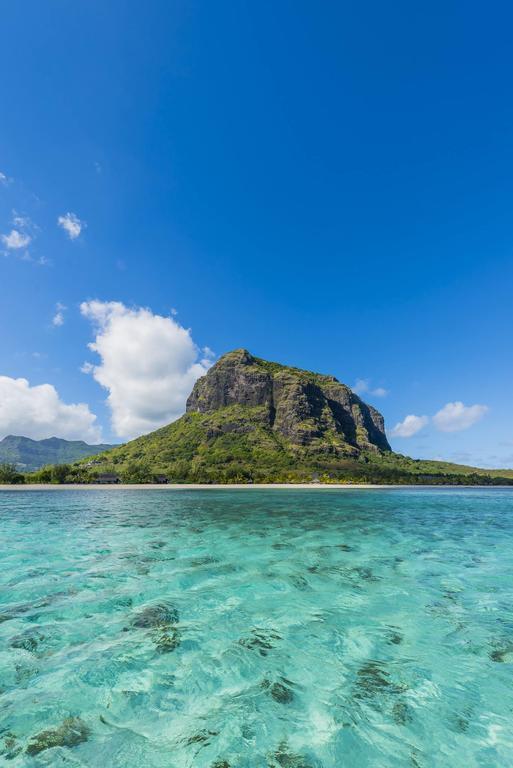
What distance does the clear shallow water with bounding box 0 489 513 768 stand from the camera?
5969 mm

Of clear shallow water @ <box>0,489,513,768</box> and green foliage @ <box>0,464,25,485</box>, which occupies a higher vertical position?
green foliage @ <box>0,464,25,485</box>

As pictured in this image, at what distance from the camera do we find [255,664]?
864 cm

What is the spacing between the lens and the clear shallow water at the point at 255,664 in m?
5.97

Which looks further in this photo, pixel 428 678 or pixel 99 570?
pixel 99 570

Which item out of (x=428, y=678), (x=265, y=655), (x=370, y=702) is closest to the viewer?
(x=370, y=702)

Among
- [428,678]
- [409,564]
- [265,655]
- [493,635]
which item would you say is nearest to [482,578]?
[409,564]

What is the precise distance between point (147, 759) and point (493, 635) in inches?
378

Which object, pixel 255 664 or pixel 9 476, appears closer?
pixel 255 664

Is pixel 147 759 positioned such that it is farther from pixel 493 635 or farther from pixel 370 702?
pixel 493 635

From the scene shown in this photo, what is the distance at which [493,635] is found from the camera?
10.4 metres

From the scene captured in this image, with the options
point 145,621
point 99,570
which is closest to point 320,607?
point 145,621

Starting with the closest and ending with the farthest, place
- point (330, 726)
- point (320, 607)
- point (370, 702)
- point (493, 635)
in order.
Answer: point (330, 726) < point (370, 702) < point (493, 635) < point (320, 607)

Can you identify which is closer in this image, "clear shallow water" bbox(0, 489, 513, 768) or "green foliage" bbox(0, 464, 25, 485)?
"clear shallow water" bbox(0, 489, 513, 768)

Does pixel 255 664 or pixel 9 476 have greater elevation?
pixel 9 476
